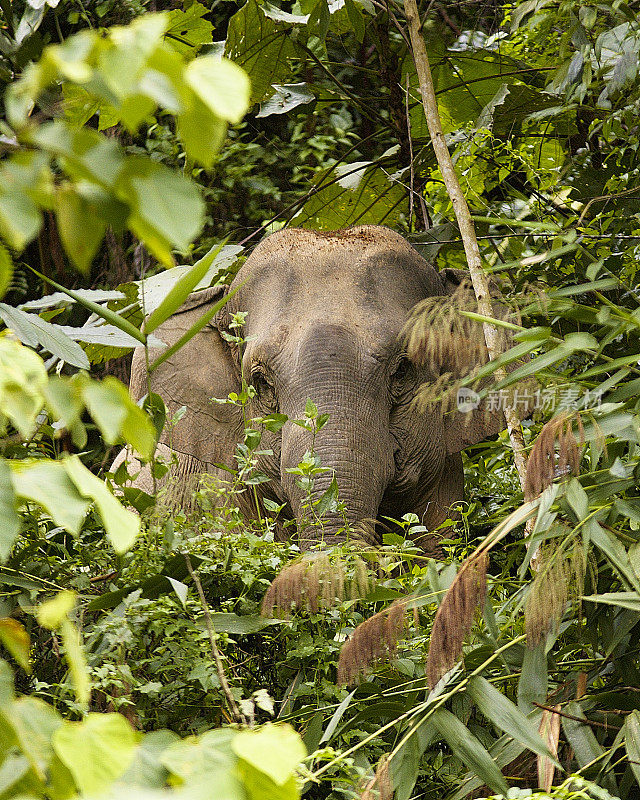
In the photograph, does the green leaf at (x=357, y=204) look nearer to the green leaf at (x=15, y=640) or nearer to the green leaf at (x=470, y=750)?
the green leaf at (x=470, y=750)

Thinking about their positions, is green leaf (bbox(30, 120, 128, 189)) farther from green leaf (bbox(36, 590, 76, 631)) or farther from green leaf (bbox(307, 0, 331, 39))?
green leaf (bbox(307, 0, 331, 39))

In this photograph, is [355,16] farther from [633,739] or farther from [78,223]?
[78,223]

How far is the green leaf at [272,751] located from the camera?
0.64 meters

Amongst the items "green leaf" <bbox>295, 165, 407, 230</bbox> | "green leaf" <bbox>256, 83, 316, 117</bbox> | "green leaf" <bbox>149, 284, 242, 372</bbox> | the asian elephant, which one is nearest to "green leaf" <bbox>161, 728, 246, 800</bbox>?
"green leaf" <bbox>149, 284, 242, 372</bbox>

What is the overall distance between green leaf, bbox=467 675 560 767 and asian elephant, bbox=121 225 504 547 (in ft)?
5.03

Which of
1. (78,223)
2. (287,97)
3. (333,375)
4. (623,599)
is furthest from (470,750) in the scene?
(287,97)

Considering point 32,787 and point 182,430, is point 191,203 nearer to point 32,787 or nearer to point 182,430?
point 32,787

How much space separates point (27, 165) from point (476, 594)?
3.62ft

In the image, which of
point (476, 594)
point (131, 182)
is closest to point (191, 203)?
point (131, 182)

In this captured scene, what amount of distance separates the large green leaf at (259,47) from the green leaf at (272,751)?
11.1ft

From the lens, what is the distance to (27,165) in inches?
25.5

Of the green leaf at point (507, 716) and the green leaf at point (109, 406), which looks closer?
the green leaf at point (109, 406)

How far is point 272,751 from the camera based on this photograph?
0.65 meters

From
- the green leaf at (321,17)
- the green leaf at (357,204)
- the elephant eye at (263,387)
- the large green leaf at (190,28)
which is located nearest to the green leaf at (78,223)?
the green leaf at (321,17)
